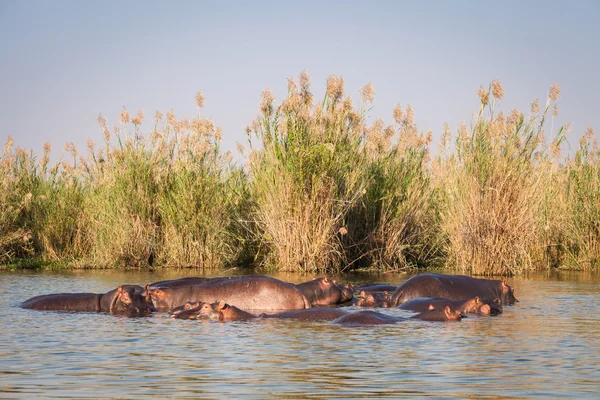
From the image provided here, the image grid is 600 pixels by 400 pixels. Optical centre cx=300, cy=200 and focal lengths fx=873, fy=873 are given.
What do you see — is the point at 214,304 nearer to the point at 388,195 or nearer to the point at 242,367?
the point at 242,367

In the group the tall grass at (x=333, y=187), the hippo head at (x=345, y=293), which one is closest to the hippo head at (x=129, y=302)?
the hippo head at (x=345, y=293)

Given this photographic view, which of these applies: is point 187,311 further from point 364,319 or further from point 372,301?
point 372,301

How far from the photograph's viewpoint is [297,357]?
6.81 metres

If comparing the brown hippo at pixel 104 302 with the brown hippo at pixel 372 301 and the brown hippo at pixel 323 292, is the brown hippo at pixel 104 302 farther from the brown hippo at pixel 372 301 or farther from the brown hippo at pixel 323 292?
the brown hippo at pixel 372 301

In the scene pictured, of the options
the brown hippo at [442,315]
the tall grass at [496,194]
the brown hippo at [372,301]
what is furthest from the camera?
the tall grass at [496,194]

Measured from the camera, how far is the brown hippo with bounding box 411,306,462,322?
9.11m

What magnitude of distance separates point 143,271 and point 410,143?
6.16m

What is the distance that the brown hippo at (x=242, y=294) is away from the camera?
33.4 ft

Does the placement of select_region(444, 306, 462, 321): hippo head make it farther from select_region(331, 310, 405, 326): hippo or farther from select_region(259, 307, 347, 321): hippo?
select_region(259, 307, 347, 321): hippo

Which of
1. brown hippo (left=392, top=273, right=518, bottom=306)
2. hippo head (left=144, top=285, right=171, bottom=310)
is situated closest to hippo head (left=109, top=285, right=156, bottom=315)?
hippo head (left=144, top=285, right=171, bottom=310)

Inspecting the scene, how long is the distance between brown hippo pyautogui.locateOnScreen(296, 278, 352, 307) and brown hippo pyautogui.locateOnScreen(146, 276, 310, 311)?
23.6 inches

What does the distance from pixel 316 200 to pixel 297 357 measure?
9386 mm

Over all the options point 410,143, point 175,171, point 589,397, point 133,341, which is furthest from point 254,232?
point 589,397

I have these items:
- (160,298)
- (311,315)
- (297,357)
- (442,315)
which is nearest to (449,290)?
(442,315)
